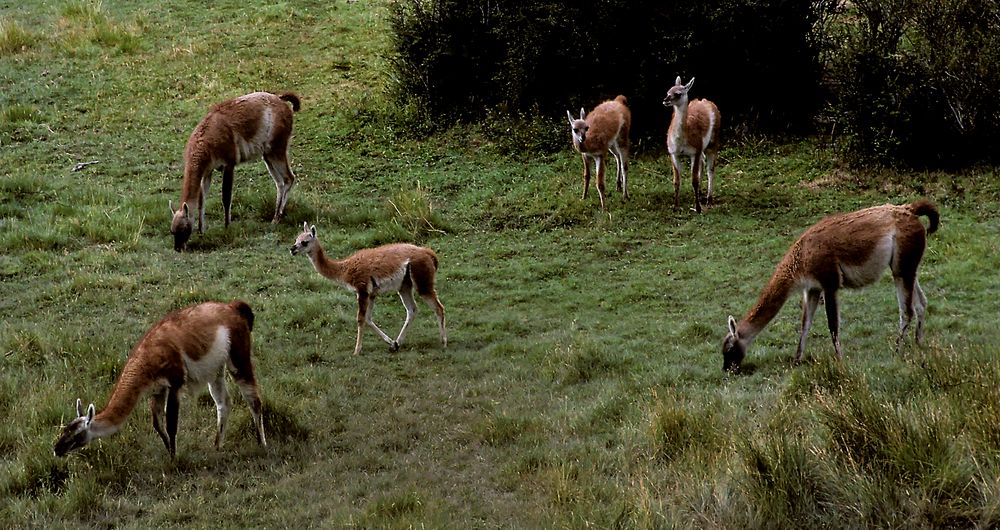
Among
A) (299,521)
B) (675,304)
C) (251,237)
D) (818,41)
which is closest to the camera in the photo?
(299,521)

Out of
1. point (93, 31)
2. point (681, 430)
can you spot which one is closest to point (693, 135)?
point (681, 430)

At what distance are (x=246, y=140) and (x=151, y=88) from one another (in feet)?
23.2

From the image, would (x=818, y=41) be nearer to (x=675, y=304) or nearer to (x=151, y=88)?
(x=675, y=304)

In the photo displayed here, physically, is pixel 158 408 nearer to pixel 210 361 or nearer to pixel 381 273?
pixel 210 361

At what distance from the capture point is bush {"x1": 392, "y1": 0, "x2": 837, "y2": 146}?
1559 centimetres

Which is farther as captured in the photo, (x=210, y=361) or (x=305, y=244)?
(x=305, y=244)

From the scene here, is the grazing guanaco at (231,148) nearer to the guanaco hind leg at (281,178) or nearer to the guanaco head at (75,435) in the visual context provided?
the guanaco hind leg at (281,178)

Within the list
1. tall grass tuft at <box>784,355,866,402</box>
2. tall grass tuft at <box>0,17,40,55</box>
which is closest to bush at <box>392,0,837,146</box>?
tall grass tuft at <box>784,355,866,402</box>

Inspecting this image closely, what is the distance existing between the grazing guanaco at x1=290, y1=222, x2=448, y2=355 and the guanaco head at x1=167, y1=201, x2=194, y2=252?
120 inches

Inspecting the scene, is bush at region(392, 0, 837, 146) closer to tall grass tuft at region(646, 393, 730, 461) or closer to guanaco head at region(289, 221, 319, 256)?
guanaco head at region(289, 221, 319, 256)

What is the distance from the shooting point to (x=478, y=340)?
Answer: 33.2 feet

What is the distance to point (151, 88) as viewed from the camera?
19359mm

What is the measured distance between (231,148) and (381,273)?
15.3 ft

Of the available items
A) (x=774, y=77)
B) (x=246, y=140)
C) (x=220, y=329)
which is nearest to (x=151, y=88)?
(x=246, y=140)
